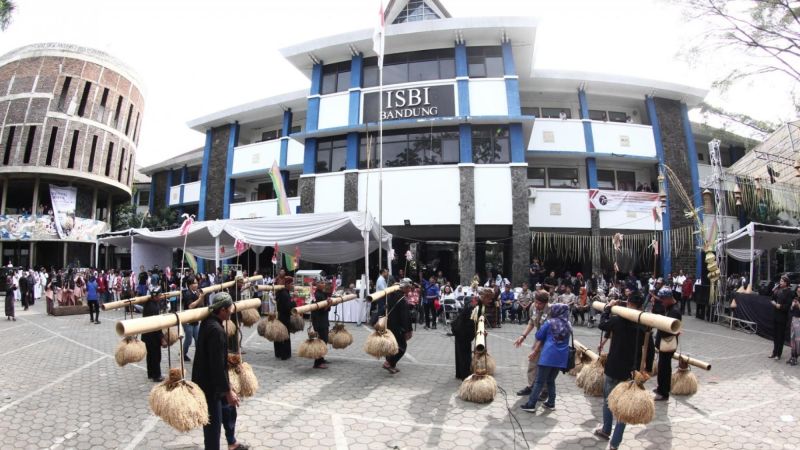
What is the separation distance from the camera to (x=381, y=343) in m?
7.88

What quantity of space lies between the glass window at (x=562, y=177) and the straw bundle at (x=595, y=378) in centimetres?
1652

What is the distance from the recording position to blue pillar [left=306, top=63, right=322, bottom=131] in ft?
68.2

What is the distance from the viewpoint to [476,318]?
734 centimetres

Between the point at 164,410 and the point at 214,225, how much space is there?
1093cm

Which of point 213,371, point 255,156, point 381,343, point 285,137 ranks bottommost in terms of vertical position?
point 381,343

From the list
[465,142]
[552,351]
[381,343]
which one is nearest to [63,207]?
[465,142]

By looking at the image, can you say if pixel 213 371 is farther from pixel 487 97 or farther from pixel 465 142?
pixel 487 97

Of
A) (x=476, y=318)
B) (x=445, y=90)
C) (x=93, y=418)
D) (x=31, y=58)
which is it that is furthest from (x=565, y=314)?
(x=31, y=58)

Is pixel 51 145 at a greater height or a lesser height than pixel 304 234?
greater

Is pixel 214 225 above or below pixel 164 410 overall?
above

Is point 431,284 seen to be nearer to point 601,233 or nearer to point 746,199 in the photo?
point 601,233

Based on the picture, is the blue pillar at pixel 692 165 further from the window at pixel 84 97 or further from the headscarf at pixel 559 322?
the window at pixel 84 97

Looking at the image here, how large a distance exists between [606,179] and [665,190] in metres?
2.68

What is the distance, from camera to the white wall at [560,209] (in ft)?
66.7
